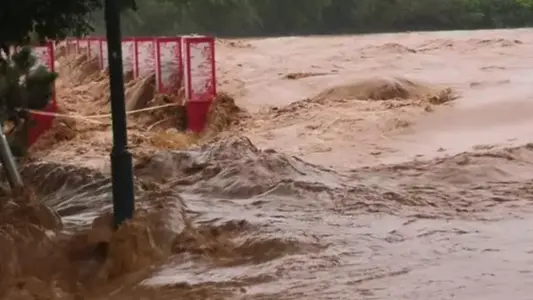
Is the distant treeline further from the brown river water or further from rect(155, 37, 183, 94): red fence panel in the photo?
the brown river water

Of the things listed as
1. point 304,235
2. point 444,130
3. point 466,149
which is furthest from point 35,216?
point 444,130

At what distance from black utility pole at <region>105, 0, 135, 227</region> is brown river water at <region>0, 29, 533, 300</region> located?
14 cm

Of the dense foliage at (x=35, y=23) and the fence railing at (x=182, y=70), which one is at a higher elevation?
the dense foliage at (x=35, y=23)

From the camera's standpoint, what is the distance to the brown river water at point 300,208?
6027 mm

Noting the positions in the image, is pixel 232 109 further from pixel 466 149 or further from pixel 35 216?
pixel 35 216

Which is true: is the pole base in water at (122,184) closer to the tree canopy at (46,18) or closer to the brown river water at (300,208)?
the brown river water at (300,208)

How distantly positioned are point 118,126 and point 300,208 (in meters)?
1.91

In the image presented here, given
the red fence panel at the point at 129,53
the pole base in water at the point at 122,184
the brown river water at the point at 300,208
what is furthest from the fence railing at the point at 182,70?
the pole base in water at the point at 122,184

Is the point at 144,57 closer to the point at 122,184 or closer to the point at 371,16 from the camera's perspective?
the point at 122,184

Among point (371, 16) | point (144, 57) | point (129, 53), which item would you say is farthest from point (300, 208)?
point (371, 16)

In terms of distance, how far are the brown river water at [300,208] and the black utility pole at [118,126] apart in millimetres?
144

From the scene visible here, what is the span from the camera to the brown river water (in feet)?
19.8

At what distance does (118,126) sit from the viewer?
6.54 m

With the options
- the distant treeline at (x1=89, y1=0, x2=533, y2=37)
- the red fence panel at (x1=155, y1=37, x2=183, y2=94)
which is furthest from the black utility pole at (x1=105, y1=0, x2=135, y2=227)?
the distant treeline at (x1=89, y1=0, x2=533, y2=37)
